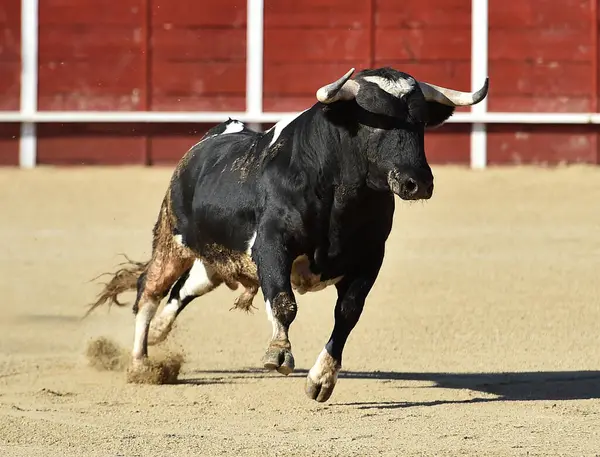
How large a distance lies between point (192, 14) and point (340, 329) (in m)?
6.96

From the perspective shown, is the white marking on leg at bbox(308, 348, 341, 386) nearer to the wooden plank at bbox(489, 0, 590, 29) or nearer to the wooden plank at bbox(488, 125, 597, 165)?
the wooden plank at bbox(488, 125, 597, 165)

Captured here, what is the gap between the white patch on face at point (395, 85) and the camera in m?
4.75

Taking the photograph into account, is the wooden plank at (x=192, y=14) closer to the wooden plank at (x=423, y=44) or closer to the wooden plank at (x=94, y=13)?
the wooden plank at (x=94, y=13)

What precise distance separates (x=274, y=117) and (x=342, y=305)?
6.45m

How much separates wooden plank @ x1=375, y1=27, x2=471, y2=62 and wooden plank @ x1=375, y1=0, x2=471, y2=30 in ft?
0.15

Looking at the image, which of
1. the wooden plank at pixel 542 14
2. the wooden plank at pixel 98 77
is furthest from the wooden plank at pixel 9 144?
the wooden plank at pixel 542 14

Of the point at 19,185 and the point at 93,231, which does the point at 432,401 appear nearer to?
the point at 93,231

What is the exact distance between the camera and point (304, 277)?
5059 mm

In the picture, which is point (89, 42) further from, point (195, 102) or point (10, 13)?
point (195, 102)

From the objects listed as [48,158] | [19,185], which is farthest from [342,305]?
[48,158]

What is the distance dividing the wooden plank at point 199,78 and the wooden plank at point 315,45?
291mm

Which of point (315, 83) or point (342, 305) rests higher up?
point (315, 83)

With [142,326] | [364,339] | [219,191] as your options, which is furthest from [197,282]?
[364,339]

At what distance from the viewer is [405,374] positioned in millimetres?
6012
